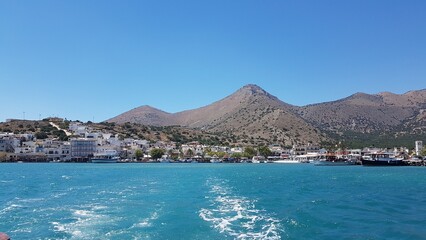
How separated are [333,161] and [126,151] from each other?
243 ft

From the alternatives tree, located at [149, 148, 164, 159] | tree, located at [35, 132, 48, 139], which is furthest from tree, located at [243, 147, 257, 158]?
tree, located at [35, 132, 48, 139]

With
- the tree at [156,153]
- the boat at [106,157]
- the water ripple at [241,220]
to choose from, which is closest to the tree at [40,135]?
the boat at [106,157]

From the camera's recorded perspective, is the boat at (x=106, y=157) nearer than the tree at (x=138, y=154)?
Yes

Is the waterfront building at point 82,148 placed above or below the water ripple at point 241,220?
above

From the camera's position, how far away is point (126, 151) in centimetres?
16875

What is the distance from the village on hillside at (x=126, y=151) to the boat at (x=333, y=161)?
127 inches

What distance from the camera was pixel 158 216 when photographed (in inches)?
984

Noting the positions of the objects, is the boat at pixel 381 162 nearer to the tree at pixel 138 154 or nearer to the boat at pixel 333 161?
the boat at pixel 333 161

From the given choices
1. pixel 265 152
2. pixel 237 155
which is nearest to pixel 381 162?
pixel 265 152

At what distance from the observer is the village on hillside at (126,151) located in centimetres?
15462

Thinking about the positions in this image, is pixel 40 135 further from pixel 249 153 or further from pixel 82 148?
pixel 249 153

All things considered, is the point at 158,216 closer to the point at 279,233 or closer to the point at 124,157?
the point at 279,233

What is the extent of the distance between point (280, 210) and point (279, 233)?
7571mm

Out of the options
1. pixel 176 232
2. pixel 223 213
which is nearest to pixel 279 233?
pixel 176 232
